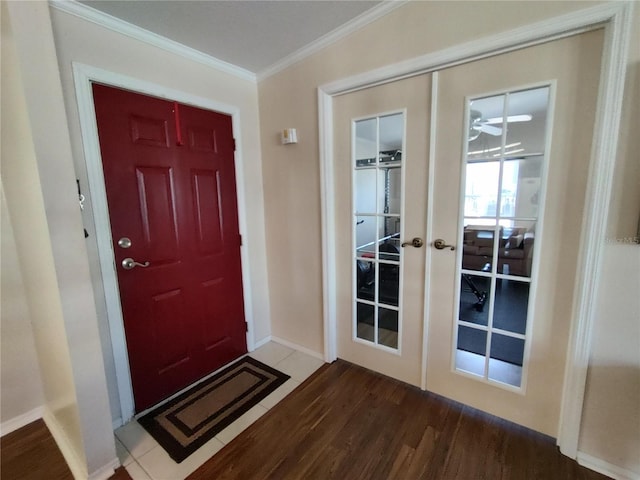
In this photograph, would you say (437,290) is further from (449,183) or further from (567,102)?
(567,102)

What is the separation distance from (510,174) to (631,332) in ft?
2.80

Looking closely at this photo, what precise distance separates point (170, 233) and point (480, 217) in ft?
6.21

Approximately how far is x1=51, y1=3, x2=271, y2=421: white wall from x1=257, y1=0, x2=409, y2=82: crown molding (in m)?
0.26

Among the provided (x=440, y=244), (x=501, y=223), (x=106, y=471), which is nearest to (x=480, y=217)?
(x=501, y=223)

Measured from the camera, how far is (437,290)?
173 cm

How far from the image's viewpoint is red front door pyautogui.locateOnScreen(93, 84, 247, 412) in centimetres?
165

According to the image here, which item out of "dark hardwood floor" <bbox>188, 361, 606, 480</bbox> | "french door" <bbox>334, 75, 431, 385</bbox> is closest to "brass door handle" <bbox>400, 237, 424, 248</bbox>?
"french door" <bbox>334, 75, 431, 385</bbox>

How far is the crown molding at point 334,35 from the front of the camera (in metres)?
1.60

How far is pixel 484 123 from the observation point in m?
1.48

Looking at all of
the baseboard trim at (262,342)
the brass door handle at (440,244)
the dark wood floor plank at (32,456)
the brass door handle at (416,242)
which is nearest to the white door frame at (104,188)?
the dark wood floor plank at (32,456)

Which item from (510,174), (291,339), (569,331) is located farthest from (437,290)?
(291,339)

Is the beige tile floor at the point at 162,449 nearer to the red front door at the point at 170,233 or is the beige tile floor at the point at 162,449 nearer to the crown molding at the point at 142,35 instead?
the red front door at the point at 170,233

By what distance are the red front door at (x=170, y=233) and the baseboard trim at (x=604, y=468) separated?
2.22m

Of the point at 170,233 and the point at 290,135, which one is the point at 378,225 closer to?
the point at 290,135
